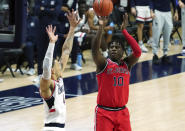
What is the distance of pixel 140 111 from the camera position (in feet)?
27.7

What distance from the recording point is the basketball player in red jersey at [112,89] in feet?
18.9

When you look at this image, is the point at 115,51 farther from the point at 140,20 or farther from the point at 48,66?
the point at 140,20

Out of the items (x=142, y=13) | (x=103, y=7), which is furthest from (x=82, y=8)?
(x=103, y=7)

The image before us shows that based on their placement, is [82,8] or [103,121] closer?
[103,121]

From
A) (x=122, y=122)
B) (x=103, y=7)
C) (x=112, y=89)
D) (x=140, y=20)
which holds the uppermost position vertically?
(x=103, y=7)

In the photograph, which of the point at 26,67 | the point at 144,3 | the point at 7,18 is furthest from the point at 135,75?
the point at 7,18

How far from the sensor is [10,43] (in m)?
4.29

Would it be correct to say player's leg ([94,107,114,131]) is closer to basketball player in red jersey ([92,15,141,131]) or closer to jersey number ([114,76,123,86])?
basketball player in red jersey ([92,15,141,131])

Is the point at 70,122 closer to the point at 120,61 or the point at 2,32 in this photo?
the point at 120,61

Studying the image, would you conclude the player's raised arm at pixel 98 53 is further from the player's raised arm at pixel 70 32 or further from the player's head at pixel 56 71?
the player's raised arm at pixel 70 32

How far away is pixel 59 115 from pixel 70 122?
2285mm

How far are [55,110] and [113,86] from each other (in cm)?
77

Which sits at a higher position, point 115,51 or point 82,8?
point 115,51

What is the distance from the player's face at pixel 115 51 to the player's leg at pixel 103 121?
2.19 feet
